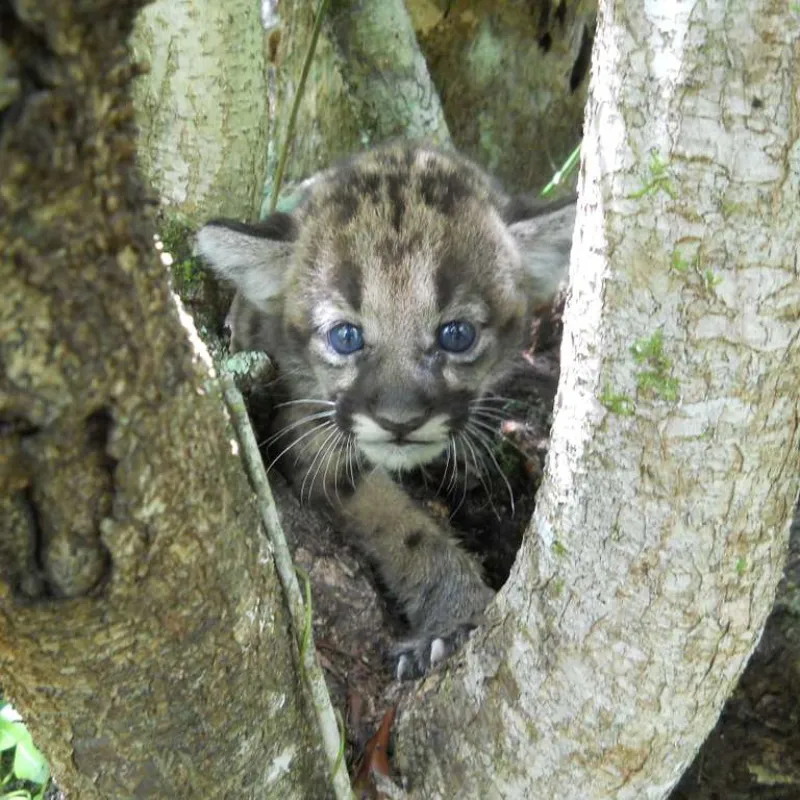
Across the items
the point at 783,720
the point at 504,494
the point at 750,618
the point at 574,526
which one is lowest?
the point at 783,720

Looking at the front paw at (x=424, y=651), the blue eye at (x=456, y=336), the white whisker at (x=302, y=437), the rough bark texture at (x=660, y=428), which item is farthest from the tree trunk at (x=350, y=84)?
the rough bark texture at (x=660, y=428)

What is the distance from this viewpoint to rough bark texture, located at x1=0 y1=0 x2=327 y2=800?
95 cm

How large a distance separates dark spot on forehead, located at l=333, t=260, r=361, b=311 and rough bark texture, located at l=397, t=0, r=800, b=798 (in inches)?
47.6

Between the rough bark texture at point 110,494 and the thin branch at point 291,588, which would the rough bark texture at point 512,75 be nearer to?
the thin branch at point 291,588

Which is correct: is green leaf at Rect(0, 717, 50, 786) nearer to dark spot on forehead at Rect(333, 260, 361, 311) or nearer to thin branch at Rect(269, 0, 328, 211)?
dark spot on forehead at Rect(333, 260, 361, 311)

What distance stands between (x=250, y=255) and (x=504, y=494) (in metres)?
1.24

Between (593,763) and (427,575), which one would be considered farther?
(427,575)

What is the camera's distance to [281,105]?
150 inches

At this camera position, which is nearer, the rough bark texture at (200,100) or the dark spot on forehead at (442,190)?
the rough bark texture at (200,100)

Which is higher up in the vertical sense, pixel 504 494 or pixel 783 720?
pixel 504 494

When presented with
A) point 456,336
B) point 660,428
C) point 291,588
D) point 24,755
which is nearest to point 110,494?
point 291,588

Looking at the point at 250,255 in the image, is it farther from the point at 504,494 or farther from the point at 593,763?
the point at 593,763

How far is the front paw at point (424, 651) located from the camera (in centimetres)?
246

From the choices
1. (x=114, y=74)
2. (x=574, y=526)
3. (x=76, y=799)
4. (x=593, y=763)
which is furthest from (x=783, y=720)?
(x=114, y=74)
